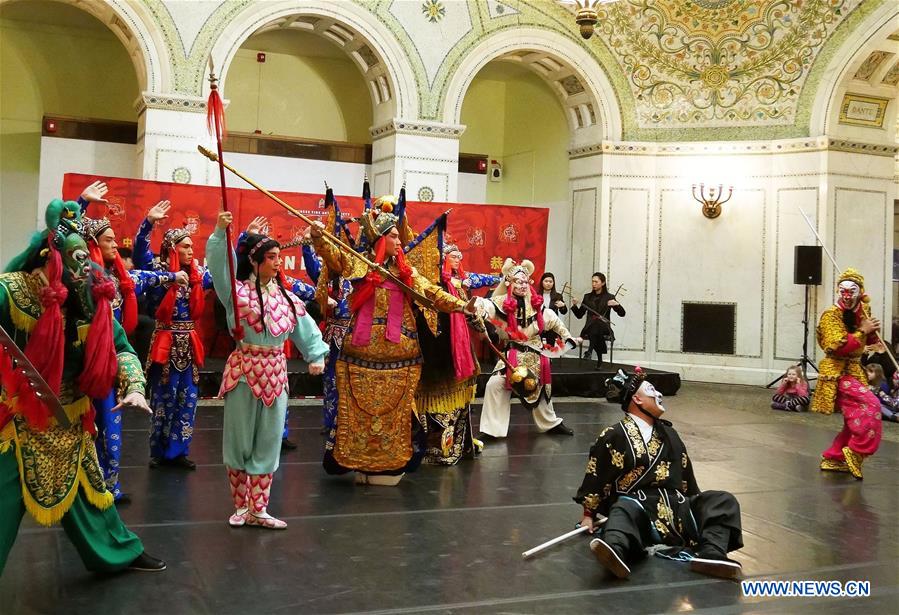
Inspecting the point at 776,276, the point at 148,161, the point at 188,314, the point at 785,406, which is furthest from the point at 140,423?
the point at 776,276

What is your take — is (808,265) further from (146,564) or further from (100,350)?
(100,350)

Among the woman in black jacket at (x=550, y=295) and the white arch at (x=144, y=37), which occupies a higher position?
the white arch at (x=144, y=37)

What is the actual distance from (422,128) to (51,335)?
339 inches

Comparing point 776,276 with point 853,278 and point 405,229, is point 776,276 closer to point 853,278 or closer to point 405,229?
point 853,278

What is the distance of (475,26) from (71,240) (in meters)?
9.07

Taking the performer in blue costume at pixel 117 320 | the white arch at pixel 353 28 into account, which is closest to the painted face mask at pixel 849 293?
the performer in blue costume at pixel 117 320

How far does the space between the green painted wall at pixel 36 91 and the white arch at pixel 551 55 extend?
4.60 meters

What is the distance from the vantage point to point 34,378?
9.85 ft

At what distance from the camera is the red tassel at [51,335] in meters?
3.12

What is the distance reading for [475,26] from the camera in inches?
454

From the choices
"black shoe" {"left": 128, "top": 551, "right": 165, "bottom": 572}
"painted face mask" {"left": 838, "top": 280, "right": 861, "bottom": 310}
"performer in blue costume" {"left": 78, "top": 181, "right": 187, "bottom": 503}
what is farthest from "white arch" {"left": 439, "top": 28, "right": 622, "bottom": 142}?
"black shoe" {"left": 128, "top": 551, "right": 165, "bottom": 572}

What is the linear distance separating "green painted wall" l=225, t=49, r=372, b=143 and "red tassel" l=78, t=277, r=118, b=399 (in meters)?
10.0

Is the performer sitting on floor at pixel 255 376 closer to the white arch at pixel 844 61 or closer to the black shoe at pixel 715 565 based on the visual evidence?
the black shoe at pixel 715 565

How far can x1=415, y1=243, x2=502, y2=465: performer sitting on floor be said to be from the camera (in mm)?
5738
